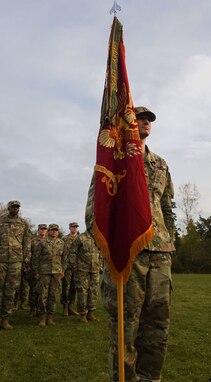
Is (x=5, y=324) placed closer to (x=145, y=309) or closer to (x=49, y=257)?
(x=49, y=257)

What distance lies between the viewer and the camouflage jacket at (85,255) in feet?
35.6

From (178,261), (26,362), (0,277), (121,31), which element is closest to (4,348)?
(26,362)

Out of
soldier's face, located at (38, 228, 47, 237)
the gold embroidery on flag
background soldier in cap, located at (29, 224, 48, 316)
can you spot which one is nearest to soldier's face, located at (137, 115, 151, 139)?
the gold embroidery on flag

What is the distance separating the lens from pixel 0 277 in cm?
935

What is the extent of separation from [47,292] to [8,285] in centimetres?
117

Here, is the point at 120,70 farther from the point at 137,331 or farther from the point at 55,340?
the point at 55,340

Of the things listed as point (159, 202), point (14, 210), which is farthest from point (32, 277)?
point (159, 202)

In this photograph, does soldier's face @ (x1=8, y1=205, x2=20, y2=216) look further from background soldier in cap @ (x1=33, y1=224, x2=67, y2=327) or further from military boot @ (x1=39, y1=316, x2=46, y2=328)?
military boot @ (x1=39, y1=316, x2=46, y2=328)

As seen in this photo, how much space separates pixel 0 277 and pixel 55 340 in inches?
81.7

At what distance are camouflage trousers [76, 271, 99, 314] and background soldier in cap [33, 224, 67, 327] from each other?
1.60 feet

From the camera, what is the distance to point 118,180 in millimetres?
3664

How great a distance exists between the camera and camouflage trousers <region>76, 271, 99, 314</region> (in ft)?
34.4

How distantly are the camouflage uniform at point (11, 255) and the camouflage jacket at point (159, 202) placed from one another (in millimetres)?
5980

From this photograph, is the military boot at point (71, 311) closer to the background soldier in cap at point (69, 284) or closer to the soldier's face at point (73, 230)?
the background soldier in cap at point (69, 284)
